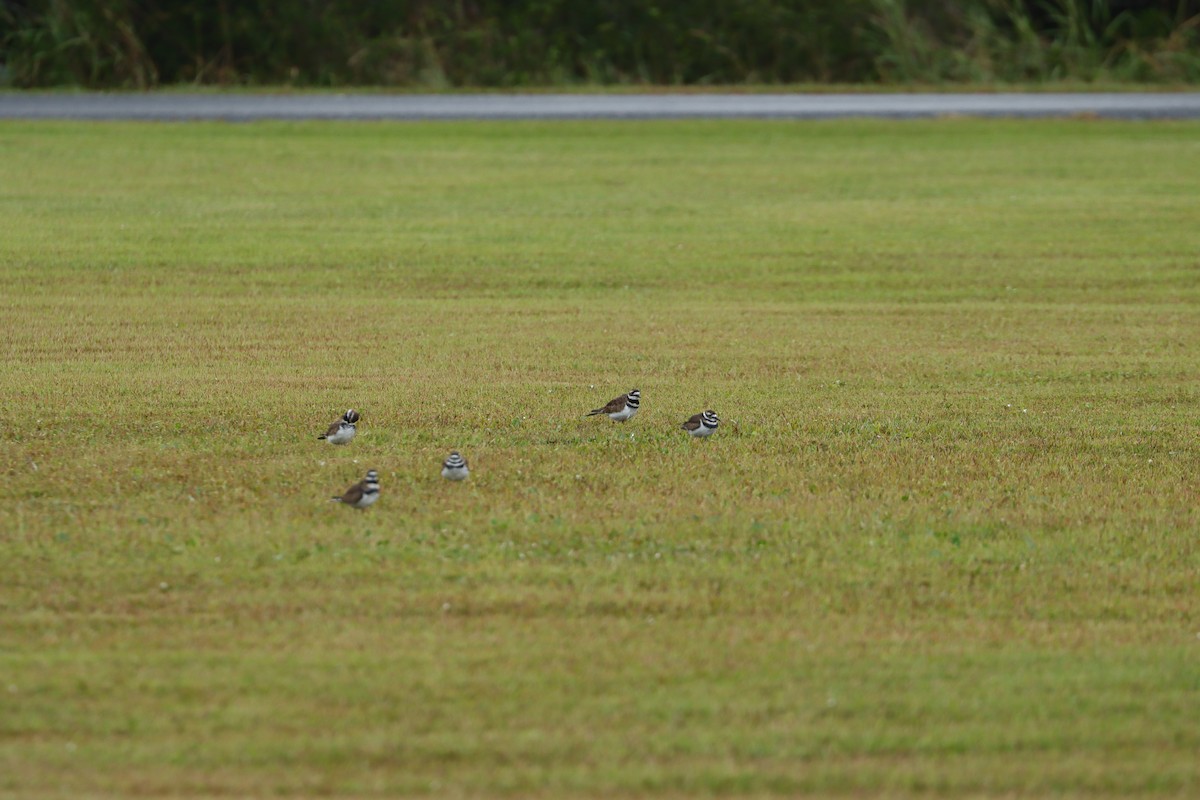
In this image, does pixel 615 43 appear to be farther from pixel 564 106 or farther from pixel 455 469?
pixel 455 469

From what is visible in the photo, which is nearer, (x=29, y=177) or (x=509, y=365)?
(x=509, y=365)

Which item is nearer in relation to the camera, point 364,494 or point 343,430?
point 364,494

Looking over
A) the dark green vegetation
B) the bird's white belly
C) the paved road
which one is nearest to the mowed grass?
the bird's white belly

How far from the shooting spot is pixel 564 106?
29.6 metres

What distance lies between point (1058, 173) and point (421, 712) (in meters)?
18.8

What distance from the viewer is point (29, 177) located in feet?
74.1

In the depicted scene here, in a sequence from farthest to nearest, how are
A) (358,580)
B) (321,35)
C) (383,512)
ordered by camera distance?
(321,35), (383,512), (358,580)

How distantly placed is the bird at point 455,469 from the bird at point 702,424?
155 cm

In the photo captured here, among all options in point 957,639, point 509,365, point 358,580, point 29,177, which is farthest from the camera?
point 29,177

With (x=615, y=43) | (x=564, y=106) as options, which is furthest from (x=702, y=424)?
(x=615, y=43)

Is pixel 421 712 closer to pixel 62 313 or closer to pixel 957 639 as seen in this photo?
pixel 957 639

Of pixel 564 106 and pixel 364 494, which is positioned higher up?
pixel 364 494

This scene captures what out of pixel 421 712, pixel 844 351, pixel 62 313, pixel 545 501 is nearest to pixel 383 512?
pixel 545 501

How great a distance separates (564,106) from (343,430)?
1992 cm
